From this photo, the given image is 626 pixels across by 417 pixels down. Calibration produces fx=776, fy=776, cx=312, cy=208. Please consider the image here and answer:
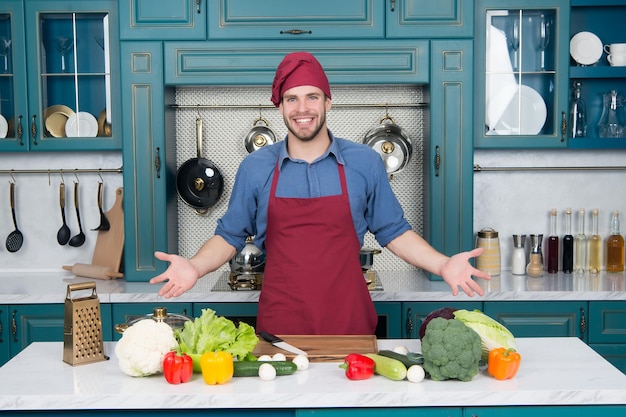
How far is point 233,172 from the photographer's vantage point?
15.0 ft

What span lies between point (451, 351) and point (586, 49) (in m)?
2.76

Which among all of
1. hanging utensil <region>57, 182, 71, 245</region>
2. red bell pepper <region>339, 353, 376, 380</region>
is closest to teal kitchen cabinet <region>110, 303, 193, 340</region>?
hanging utensil <region>57, 182, 71, 245</region>

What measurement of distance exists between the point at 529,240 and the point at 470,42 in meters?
1.26

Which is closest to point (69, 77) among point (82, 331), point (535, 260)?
point (82, 331)

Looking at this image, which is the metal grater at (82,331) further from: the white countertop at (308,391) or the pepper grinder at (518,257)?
the pepper grinder at (518,257)

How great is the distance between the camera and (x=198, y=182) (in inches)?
175

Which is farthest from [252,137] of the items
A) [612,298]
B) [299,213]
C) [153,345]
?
[153,345]

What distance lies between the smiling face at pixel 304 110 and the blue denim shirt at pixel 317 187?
150 mm

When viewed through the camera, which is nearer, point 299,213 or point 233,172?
point 299,213

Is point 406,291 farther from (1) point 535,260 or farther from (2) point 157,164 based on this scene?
(2) point 157,164

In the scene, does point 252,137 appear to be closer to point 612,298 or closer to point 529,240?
point 529,240

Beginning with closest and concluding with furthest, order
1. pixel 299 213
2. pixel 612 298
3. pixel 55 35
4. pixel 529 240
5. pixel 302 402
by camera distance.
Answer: pixel 302 402
pixel 299 213
pixel 612 298
pixel 55 35
pixel 529 240

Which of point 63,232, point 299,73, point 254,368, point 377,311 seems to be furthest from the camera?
point 63,232

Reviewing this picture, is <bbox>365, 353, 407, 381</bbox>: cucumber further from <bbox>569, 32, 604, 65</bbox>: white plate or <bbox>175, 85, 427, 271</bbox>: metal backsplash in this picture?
<bbox>569, 32, 604, 65</bbox>: white plate
